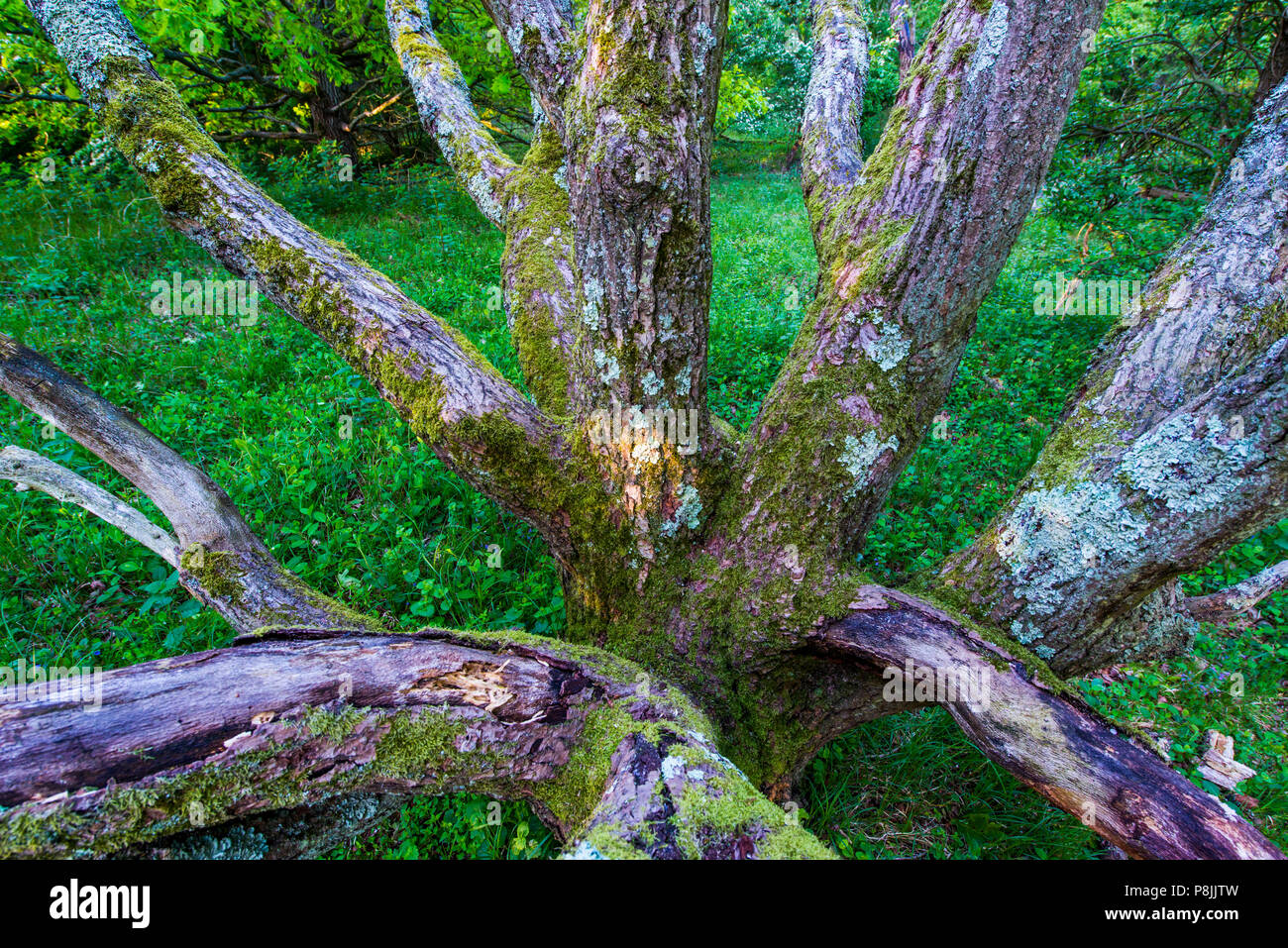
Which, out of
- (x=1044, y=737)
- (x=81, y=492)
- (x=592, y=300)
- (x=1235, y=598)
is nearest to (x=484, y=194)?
(x=592, y=300)

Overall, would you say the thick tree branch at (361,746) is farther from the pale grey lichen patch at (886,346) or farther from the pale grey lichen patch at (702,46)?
the pale grey lichen patch at (702,46)

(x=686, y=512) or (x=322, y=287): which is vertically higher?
(x=322, y=287)

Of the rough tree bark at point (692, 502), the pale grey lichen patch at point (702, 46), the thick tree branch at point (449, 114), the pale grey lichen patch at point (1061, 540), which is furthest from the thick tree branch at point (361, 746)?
the thick tree branch at point (449, 114)

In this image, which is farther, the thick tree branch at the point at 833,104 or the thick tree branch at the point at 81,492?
the thick tree branch at the point at 833,104

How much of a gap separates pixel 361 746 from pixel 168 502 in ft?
5.26

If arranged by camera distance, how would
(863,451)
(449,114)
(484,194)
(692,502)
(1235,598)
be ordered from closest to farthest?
1. (863,451)
2. (692,502)
3. (1235,598)
4. (484,194)
5. (449,114)

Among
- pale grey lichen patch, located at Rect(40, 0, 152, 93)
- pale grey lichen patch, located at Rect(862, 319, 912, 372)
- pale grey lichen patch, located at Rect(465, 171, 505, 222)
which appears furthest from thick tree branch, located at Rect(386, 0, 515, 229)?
pale grey lichen patch, located at Rect(862, 319, 912, 372)

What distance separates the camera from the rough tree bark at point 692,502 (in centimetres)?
145

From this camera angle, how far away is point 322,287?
7.27ft

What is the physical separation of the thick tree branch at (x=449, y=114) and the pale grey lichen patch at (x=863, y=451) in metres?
2.53

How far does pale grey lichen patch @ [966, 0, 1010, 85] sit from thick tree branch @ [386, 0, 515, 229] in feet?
8.21

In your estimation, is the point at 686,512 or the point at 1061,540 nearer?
the point at 1061,540

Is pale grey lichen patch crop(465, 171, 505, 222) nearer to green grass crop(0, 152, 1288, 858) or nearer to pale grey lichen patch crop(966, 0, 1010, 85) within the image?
green grass crop(0, 152, 1288, 858)

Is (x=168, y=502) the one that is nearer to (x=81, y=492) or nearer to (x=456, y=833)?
(x=81, y=492)
